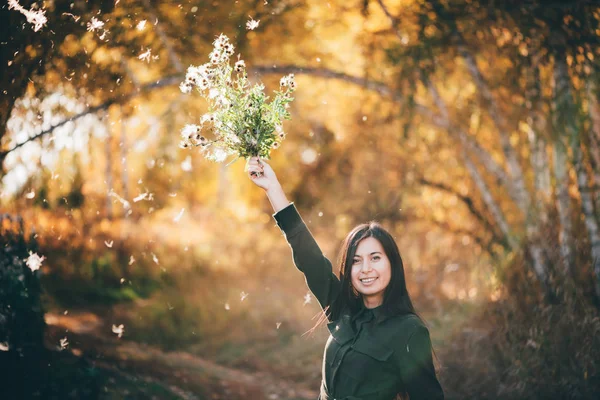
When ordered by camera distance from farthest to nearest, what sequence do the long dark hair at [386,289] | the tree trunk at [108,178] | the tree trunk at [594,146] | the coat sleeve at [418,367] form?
the tree trunk at [108,178] < the tree trunk at [594,146] < the long dark hair at [386,289] < the coat sleeve at [418,367]

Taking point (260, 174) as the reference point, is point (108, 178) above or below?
below

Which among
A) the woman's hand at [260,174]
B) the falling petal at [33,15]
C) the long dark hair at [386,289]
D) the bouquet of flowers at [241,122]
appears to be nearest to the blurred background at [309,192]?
the falling petal at [33,15]

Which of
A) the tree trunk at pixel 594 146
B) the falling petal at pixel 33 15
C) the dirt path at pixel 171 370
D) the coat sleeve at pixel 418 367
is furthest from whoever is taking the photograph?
the dirt path at pixel 171 370

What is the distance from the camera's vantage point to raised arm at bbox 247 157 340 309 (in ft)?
7.90

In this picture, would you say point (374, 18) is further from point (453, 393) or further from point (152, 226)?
point (152, 226)

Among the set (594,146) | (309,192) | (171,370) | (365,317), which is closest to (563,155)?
(594,146)

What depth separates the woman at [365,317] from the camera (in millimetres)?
2121

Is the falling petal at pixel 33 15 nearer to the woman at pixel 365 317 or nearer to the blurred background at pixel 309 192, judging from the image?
the blurred background at pixel 309 192

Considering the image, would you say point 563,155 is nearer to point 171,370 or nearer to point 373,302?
point 373,302

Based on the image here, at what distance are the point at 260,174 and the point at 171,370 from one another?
3.74 metres

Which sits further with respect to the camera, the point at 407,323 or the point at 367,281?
the point at 367,281

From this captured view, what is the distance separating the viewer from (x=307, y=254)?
94.7 inches

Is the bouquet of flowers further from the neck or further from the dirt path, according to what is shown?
the dirt path

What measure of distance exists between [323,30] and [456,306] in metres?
3.35
